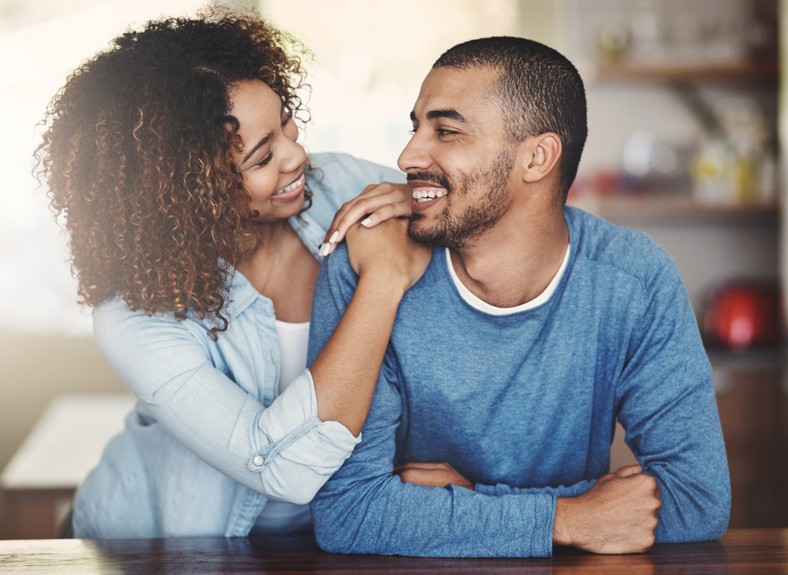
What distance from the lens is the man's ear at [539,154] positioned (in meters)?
1.53

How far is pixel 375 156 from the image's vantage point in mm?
4254

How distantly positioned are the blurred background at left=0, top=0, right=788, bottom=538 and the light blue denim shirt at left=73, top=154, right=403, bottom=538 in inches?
89.7

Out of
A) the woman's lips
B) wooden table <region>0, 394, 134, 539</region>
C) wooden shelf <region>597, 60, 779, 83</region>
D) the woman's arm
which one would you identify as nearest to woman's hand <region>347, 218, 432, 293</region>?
the woman's arm

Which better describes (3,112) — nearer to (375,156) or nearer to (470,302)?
(375,156)

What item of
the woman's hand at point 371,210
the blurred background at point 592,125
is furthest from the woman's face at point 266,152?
the blurred background at point 592,125

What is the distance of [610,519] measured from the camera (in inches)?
53.5

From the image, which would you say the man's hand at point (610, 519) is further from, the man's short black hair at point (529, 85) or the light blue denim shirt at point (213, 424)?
the man's short black hair at point (529, 85)

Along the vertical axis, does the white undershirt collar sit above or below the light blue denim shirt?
above

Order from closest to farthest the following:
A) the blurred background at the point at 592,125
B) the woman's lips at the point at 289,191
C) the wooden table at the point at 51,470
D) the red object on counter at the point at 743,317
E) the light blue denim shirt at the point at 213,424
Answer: the light blue denim shirt at the point at 213,424, the woman's lips at the point at 289,191, the wooden table at the point at 51,470, the red object on counter at the point at 743,317, the blurred background at the point at 592,125

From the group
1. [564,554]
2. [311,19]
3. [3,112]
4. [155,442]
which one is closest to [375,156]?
[311,19]

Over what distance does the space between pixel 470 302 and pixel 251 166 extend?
434 millimetres

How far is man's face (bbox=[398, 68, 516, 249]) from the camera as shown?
149cm

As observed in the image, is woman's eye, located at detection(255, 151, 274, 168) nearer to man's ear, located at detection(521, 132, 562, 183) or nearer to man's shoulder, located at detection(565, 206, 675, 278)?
man's ear, located at detection(521, 132, 562, 183)

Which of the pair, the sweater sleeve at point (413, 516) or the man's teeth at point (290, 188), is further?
the man's teeth at point (290, 188)
